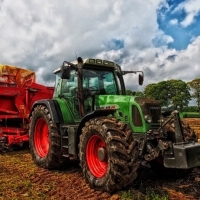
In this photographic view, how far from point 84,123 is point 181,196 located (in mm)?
2257

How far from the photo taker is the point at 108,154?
192 inches

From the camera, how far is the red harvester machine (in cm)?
895

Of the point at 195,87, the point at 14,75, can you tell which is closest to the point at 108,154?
the point at 14,75

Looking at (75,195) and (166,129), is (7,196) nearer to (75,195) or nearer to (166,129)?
(75,195)

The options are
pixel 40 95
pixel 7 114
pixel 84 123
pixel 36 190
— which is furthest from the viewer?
pixel 40 95

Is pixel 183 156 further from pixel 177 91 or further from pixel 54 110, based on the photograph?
pixel 177 91

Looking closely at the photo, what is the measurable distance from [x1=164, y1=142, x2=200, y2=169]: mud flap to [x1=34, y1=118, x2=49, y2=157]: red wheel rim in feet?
12.5

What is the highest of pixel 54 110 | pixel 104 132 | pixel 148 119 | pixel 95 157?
pixel 54 110

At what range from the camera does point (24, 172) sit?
649cm

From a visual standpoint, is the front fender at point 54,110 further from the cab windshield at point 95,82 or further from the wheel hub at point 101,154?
the wheel hub at point 101,154

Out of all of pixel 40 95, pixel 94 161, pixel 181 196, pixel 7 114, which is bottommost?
pixel 181 196

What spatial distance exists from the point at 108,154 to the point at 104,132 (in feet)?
1.24

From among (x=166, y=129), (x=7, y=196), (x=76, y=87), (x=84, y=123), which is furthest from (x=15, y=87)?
(x=166, y=129)

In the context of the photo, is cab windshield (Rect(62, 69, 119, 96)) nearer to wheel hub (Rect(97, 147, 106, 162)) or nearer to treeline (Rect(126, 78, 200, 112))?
wheel hub (Rect(97, 147, 106, 162))
